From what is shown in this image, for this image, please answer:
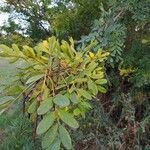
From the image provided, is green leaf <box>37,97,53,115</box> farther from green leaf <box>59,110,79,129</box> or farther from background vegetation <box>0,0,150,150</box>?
background vegetation <box>0,0,150,150</box>

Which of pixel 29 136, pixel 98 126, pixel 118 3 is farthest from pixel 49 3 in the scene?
pixel 29 136

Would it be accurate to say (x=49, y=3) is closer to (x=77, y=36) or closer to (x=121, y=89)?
(x=77, y=36)

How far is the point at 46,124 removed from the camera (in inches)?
36.8

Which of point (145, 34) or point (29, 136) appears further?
point (145, 34)

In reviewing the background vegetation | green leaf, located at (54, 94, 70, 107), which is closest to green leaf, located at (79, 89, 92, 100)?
green leaf, located at (54, 94, 70, 107)

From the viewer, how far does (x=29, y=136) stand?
4.90ft

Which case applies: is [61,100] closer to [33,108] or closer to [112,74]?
[33,108]

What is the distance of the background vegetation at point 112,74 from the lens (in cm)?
149

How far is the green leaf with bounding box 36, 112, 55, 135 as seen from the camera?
3.05ft

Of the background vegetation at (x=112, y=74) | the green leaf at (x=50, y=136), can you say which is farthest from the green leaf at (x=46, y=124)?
the background vegetation at (x=112, y=74)

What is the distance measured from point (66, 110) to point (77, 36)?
1377mm

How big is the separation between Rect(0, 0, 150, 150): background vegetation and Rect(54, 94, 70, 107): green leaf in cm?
49

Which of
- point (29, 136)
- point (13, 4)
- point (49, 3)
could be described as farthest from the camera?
point (13, 4)

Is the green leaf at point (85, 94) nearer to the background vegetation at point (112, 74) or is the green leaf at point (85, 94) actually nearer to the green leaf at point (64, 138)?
the green leaf at point (64, 138)
